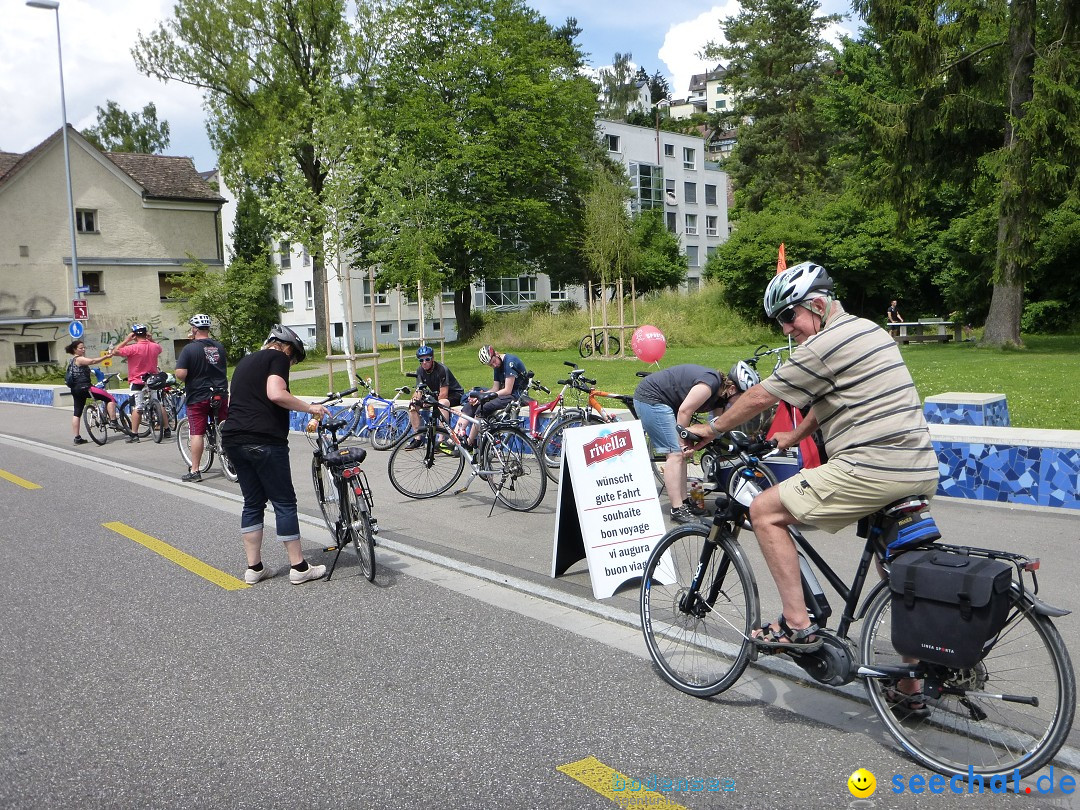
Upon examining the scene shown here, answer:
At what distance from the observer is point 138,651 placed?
215 inches

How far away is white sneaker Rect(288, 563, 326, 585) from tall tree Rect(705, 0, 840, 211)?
56223 mm

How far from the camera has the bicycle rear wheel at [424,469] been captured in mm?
10031

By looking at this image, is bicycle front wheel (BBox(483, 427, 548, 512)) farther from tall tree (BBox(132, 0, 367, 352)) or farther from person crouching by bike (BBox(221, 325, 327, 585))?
tall tree (BBox(132, 0, 367, 352))

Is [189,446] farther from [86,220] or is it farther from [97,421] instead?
[86,220]

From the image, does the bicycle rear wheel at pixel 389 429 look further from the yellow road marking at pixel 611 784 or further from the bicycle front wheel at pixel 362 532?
the yellow road marking at pixel 611 784

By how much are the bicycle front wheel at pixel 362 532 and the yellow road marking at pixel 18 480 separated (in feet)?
22.7

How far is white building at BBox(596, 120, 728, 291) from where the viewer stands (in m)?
68.5

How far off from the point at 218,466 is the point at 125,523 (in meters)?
3.94

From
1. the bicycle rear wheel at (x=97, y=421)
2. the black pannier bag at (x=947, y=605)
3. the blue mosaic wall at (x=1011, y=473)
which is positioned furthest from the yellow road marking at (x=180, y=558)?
the bicycle rear wheel at (x=97, y=421)

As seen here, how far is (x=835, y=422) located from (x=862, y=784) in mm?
1398

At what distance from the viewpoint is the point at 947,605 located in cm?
349

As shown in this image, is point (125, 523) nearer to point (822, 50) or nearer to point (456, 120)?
point (456, 120)

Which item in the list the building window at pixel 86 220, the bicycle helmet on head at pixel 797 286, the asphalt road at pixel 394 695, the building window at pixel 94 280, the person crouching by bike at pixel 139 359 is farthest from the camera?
the building window at pixel 94 280

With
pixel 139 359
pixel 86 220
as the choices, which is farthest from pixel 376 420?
pixel 86 220
